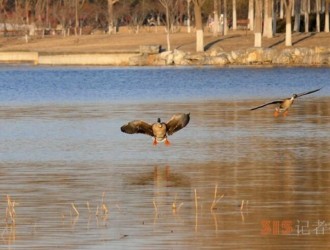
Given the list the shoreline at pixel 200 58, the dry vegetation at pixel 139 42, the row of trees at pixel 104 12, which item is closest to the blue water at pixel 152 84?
the shoreline at pixel 200 58

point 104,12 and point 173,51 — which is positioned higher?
point 104,12

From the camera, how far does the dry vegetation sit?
81250mm

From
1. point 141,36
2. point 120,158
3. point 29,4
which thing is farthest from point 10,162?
point 29,4

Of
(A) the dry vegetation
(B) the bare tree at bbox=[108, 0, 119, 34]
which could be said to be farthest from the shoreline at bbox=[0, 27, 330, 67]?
(B) the bare tree at bbox=[108, 0, 119, 34]

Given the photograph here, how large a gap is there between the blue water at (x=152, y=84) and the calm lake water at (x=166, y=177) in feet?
13.7

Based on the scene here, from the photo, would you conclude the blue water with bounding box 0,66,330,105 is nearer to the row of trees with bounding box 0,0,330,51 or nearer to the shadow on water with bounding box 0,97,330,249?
the shadow on water with bounding box 0,97,330,249

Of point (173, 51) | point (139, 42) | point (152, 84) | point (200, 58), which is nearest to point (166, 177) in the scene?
point (152, 84)

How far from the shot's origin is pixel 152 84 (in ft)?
183

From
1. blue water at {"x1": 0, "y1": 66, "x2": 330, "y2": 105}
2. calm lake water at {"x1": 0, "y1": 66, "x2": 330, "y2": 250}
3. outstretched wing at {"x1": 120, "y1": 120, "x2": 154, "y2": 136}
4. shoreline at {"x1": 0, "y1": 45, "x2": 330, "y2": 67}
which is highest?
outstretched wing at {"x1": 120, "y1": 120, "x2": 154, "y2": 136}

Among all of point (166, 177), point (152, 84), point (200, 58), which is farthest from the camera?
point (200, 58)

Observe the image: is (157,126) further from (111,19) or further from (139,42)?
(111,19)

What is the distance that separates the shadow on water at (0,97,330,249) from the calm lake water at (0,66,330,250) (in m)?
0.02

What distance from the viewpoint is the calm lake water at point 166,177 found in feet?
46.0

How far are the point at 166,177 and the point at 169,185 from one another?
42.0 inches
